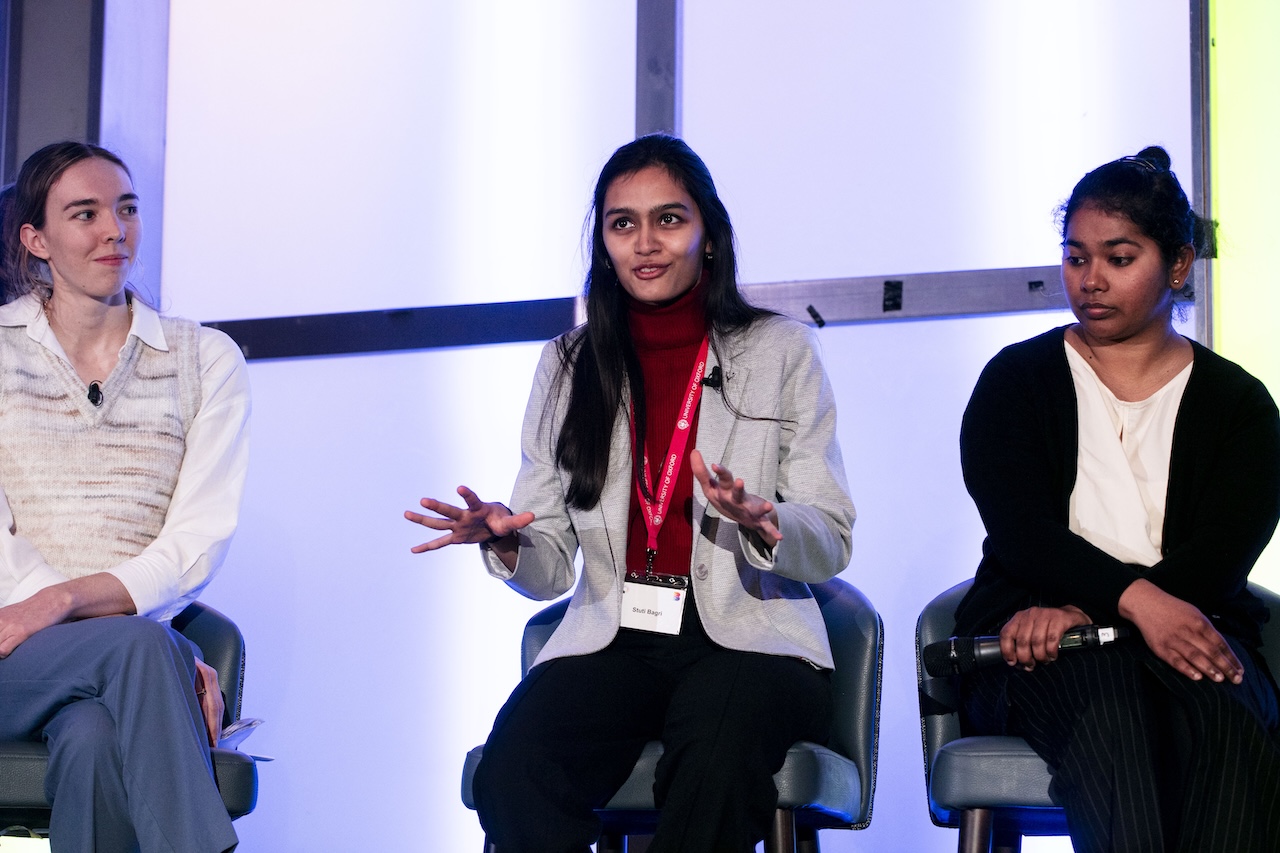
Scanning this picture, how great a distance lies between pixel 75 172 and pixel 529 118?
1307 mm

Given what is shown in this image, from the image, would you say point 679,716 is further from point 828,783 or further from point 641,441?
point 641,441

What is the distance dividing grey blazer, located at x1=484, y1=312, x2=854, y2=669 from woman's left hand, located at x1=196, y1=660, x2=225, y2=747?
613mm

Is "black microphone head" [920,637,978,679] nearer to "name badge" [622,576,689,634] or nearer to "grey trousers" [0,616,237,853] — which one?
"name badge" [622,576,689,634]

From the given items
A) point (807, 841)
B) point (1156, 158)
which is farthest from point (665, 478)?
point (1156, 158)

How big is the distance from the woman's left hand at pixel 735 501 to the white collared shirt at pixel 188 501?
119 cm

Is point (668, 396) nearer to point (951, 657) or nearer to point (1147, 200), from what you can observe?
point (951, 657)

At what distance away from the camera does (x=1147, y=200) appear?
243 centimetres

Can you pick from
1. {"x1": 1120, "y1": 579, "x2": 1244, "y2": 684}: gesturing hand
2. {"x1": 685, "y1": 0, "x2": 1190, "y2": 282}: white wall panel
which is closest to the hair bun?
{"x1": 685, "y1": 0, "x2": 1190, "y2": 282}: white wall panel

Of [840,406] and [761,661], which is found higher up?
[840,406]

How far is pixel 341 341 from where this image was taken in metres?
3.80

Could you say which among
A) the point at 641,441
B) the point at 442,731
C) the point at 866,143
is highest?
the point at 866,143

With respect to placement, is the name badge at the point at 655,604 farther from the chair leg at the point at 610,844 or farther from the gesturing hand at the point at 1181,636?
the gesturing hand at the point at 1181,636

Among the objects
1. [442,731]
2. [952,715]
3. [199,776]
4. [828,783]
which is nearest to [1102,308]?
[952,715]

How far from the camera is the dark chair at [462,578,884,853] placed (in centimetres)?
209
